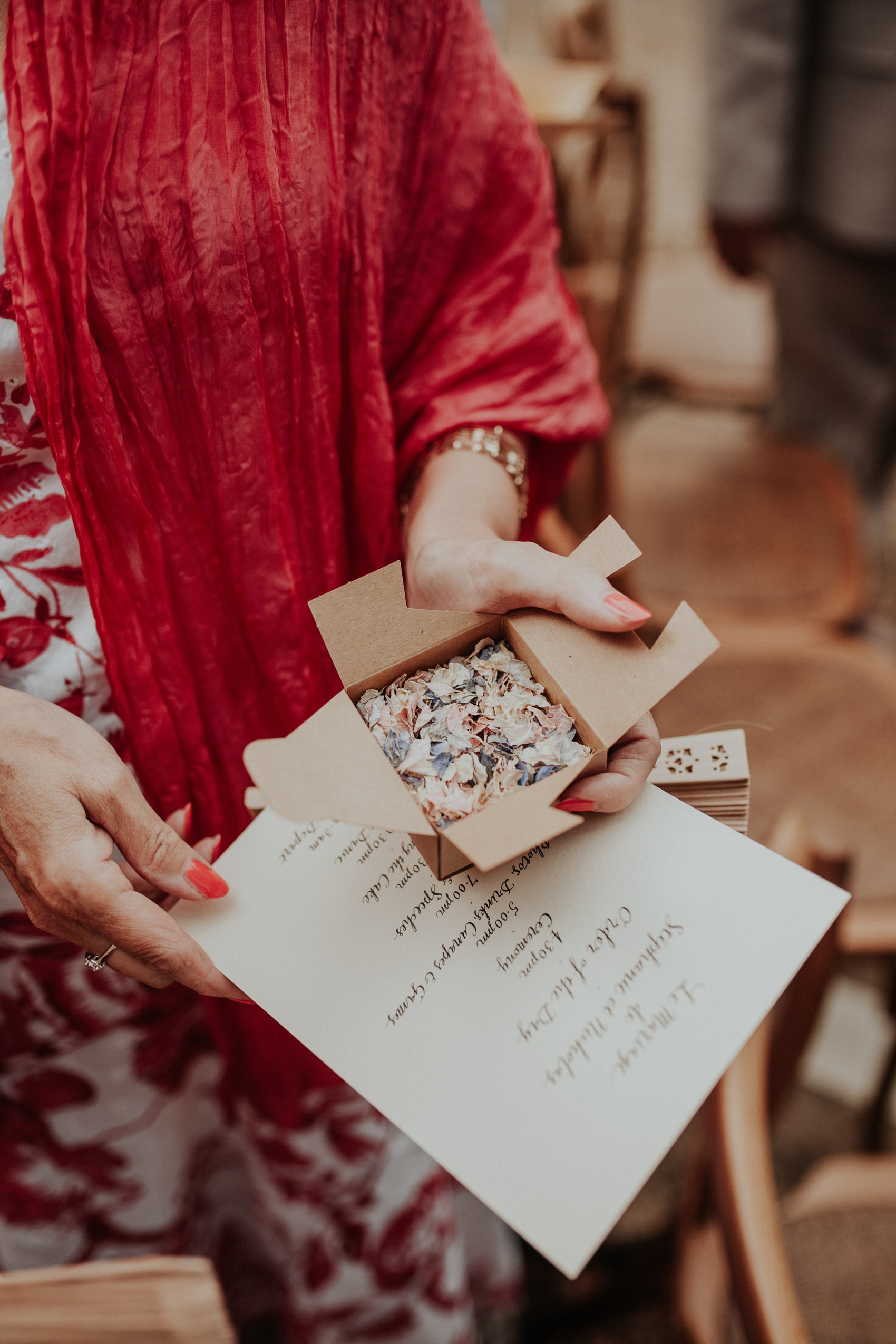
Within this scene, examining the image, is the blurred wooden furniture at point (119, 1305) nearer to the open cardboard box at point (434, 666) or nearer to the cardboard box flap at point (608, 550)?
the open cardboard box at point (434, 666)

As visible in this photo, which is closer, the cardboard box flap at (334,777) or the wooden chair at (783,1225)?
the cardboard box flap at (334,777)

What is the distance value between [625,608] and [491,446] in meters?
0.20

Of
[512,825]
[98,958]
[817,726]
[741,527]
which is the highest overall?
[512,825]

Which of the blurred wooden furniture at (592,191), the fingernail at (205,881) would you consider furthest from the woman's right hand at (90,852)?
the blurred wooden furniture at (592,191)

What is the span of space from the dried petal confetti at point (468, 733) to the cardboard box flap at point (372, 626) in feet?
0.04

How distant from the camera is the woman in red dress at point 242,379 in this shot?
0.44 metres

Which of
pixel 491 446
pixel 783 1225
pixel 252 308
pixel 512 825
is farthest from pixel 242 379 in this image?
pixel 783 1225

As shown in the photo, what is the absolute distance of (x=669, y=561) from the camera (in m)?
1.27

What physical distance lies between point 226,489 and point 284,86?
20 centimetres

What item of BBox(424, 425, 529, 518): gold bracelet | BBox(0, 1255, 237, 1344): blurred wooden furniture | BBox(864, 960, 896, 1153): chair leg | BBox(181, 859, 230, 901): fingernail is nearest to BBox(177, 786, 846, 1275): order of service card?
BBox(181, 859, 230, 901): fingernail

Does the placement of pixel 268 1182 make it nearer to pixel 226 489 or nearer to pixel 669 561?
pixel 226 489

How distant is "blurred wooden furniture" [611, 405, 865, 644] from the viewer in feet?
4.05

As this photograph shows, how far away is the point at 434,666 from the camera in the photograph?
0.44 m

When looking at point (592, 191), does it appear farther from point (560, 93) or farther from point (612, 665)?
point (612, 665)
